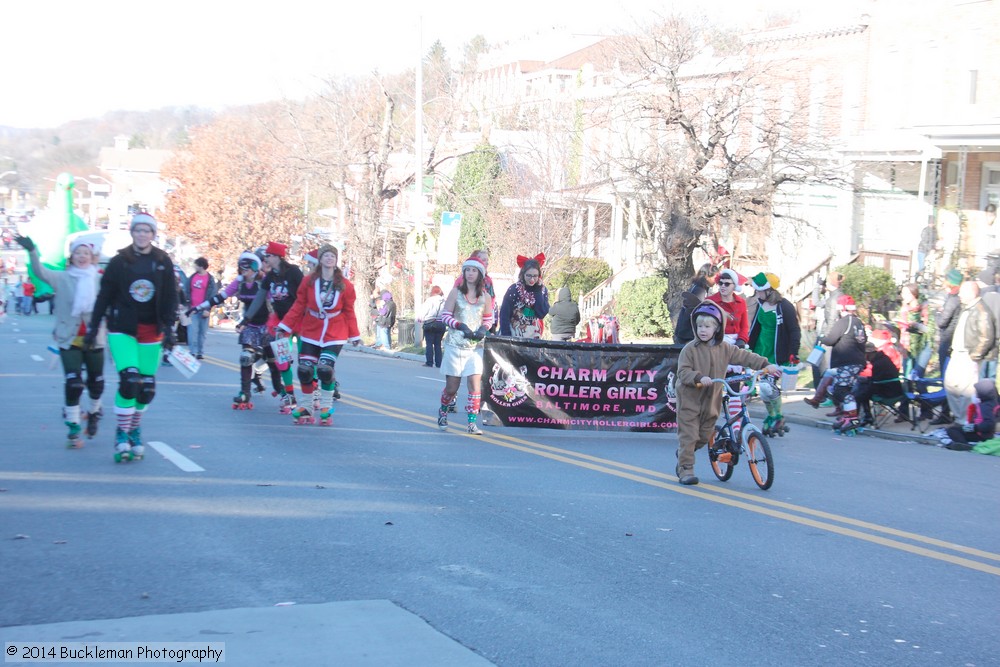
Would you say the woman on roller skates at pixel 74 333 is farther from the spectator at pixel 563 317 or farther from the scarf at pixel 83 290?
the spectator at pixel 563 317

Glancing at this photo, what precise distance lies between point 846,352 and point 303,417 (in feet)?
24.3

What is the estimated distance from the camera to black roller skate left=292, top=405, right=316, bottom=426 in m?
12.6

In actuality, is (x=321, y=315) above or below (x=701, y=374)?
above

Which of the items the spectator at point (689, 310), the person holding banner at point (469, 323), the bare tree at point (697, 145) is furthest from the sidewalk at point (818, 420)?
the person holding banner at point (469, 323)

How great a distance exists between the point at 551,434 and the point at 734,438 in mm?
3601

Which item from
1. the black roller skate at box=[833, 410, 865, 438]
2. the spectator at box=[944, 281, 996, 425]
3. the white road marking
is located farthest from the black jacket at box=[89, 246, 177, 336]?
the spectator at box=[944, 281, 996, 425]

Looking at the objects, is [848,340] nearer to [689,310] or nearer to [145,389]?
[689,310]

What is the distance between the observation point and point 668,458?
11258mm

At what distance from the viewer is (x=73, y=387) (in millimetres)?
10102

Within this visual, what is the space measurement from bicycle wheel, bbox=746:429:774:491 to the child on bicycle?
38cm

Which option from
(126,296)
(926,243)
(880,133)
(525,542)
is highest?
(880,133)

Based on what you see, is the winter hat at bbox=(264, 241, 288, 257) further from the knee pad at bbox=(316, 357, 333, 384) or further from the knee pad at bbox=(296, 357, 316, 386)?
the knee pad at bbox=(316, 357, 333, 384)

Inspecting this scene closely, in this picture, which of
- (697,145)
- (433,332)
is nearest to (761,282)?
(697,145)

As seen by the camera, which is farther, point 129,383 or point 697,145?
point 697,145
